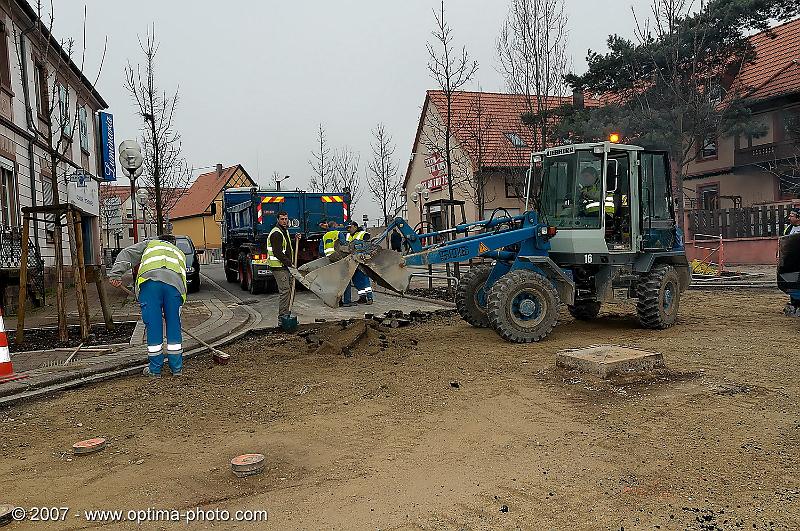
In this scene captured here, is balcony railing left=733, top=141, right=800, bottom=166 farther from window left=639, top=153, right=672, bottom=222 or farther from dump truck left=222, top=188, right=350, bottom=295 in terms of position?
window left=639, top=153, right=672, bottom=222

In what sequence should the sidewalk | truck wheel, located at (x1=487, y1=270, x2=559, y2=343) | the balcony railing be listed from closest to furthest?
the sidewalk, truck wheel, located at (x1=487, y1=270, x2=559, y2=343), the balcony railing

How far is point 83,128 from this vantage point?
24.0 m

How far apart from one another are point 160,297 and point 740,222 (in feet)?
66.4

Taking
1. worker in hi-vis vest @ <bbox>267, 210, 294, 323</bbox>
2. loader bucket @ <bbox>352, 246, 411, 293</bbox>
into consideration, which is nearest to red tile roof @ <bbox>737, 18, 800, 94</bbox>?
worker in hi-vis vest @ <bbox>267, 210, 294, 323</bbox>

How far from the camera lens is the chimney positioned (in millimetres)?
22733

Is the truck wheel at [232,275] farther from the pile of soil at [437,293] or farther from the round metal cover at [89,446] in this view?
the round metal cover at [89,446]

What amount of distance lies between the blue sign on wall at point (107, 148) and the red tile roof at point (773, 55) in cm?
2496

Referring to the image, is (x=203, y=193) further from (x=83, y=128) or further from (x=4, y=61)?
(x=4, y=61)

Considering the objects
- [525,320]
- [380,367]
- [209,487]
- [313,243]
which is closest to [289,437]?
[209,487]

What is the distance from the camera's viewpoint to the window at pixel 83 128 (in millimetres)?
23142

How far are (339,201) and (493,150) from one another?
21.4 ft

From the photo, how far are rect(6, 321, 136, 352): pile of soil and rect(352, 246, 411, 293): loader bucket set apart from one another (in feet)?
12.5

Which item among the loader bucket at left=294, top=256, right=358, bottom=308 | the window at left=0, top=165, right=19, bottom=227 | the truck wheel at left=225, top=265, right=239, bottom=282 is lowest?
the truck wheel at left=225, top=265, right=239, bottom=282

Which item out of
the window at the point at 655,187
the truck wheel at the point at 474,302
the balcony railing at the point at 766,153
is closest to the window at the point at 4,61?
the truck wheel at the point at 474,302
